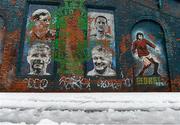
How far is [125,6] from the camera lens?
37.4 ft

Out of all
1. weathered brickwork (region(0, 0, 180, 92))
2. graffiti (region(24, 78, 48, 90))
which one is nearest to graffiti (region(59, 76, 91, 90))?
weathered brickwork (region(0, 0, 180, 92))

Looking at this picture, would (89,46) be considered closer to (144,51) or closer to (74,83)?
(74,83)

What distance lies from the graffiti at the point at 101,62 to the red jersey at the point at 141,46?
1264 mm

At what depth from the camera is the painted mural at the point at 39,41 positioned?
999cm

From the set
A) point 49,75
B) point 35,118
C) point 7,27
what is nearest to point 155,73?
point 49,75

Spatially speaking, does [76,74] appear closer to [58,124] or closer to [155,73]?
[155,73]

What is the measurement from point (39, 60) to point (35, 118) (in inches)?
310

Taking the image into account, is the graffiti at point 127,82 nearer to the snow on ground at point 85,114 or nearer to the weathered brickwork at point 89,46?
the weathered brickwork at point 89,46

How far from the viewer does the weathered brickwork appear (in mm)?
9930

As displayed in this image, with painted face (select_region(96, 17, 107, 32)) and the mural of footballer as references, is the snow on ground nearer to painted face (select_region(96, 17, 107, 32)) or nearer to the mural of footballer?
the mural of footballer

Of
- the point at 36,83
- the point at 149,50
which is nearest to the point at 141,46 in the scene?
the point at 149,50

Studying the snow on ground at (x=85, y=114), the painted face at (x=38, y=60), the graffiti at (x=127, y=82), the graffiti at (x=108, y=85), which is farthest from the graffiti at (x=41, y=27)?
the snow on ground at (x=85, y=114)

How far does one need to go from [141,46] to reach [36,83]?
481cm

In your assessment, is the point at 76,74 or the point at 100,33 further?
the point at 100,33
